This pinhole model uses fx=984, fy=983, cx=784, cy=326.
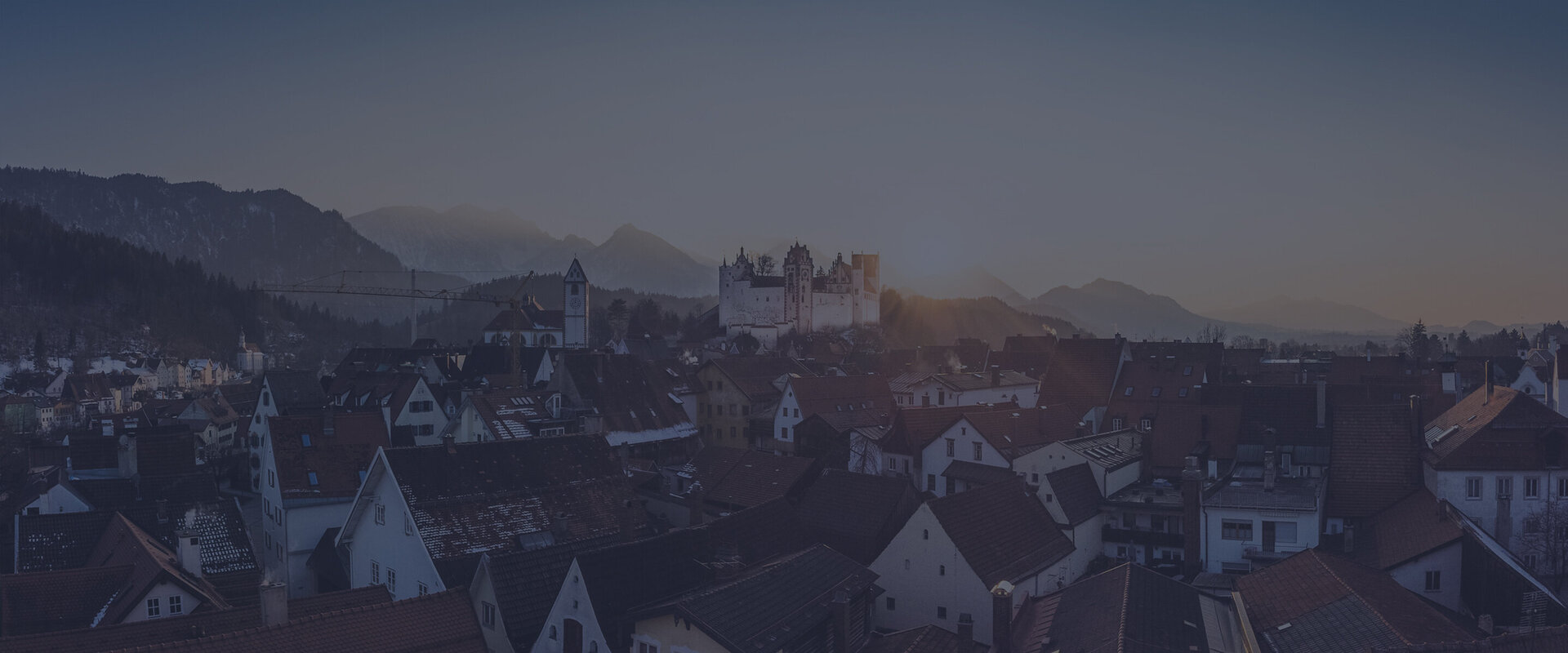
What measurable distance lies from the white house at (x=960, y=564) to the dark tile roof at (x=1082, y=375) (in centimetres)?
2319

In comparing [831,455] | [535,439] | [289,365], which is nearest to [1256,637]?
[535,439]

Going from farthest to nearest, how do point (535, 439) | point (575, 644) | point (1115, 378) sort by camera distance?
point (1115, 378)
point (535, 439)
point (575, 644)

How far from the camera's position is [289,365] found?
585 ft

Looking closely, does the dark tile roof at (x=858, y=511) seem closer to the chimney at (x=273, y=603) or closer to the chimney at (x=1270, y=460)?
the chimney at (x=1270, y=460)

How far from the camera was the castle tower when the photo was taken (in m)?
140

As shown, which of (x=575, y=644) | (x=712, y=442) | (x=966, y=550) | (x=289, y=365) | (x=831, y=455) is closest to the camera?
(x=575, y=644)

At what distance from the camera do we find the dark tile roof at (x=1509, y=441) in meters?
33.0

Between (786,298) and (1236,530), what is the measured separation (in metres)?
108

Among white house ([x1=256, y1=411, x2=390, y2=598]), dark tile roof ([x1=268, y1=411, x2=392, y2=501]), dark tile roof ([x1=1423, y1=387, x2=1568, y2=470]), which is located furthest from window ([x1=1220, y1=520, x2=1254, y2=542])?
white house ([x1=256, y1=411, x2=390, y2=598])

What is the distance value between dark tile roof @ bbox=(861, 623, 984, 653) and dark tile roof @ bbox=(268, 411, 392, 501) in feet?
73.6

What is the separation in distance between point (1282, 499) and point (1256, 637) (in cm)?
1177

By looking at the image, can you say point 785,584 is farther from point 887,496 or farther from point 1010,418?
point 1010,418

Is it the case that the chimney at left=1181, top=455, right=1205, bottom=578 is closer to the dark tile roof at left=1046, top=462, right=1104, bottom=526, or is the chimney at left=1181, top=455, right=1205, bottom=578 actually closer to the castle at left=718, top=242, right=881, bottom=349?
the dark tile roof at left=1046, top=462, right=1104, bottom=526

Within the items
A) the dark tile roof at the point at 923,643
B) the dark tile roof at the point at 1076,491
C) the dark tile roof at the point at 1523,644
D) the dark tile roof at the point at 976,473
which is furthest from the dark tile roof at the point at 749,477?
the dark tile roof at the point at 1523,644
